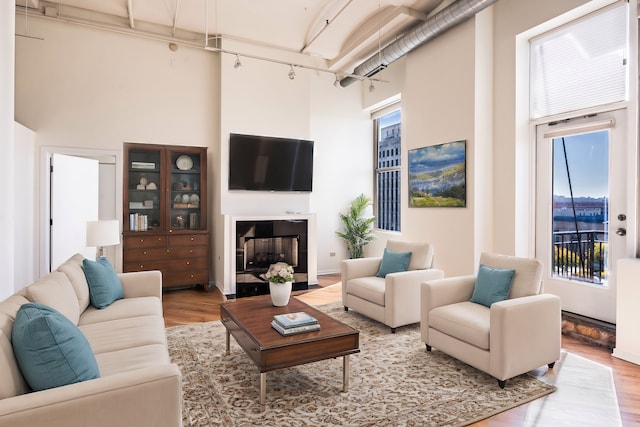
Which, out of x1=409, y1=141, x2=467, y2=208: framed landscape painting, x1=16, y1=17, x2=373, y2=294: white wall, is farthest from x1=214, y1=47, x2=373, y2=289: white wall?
x1=409, y1=141, x2=467, y2=208: framed landscape painting

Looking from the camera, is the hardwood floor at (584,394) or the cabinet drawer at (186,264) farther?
the cabinet drawer at (186,264)

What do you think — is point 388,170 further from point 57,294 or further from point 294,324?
point 57,294

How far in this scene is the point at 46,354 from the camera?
1574mm

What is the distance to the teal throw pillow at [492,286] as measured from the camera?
3168mm

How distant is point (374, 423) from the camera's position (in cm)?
228

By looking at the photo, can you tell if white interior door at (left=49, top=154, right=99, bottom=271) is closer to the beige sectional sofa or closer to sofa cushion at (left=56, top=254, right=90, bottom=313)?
sofa cushion at (left=56, top=254, right=90, bottom=313)

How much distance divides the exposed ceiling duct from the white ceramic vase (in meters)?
3.71

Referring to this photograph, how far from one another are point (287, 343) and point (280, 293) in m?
0.82

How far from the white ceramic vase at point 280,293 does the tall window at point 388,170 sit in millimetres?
4057

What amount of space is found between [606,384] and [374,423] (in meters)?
1.88

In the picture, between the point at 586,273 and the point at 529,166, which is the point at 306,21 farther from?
the point at 586,273

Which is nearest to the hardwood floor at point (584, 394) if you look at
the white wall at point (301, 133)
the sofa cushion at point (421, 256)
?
the sofa cushion at point (421, 256)

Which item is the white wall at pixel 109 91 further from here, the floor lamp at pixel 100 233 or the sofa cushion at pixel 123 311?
the sofa cushion at pixel 123 311

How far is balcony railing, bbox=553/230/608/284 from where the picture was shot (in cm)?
382
